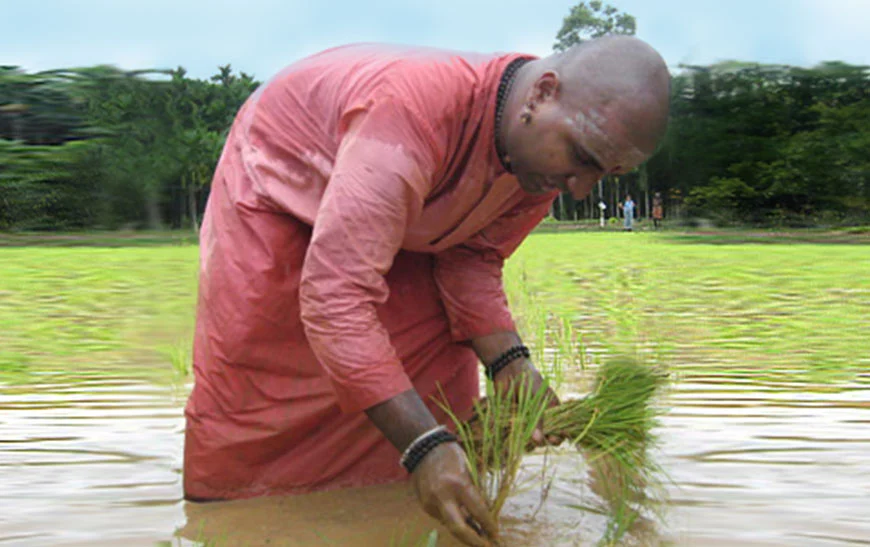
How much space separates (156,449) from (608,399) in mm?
1601

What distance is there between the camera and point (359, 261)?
6.63 ft

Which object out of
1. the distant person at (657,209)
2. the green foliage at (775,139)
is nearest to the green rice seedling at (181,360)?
the green foliage at (775,139)

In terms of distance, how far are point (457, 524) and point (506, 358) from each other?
82 centimetres

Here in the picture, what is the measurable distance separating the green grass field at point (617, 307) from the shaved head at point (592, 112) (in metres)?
1.54

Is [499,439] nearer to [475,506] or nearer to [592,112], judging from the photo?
[475,506]

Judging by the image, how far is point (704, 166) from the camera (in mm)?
25656

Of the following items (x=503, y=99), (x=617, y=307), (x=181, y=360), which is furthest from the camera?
(x=617, y=307)

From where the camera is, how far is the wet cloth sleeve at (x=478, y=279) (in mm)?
2709

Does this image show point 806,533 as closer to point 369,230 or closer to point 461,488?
point 461,488

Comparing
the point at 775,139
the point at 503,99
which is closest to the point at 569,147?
the point at 503,99

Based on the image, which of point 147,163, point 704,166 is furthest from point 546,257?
point 704,166

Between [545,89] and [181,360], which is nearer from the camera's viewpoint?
[545,89]

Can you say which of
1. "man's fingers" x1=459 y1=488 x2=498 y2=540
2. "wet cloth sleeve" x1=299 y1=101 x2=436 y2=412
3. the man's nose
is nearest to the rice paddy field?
"man's fingers" x1=459 y1=488 x2=498 y2=540

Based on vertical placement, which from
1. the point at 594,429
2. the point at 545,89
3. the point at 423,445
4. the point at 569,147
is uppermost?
the point at 545,89
